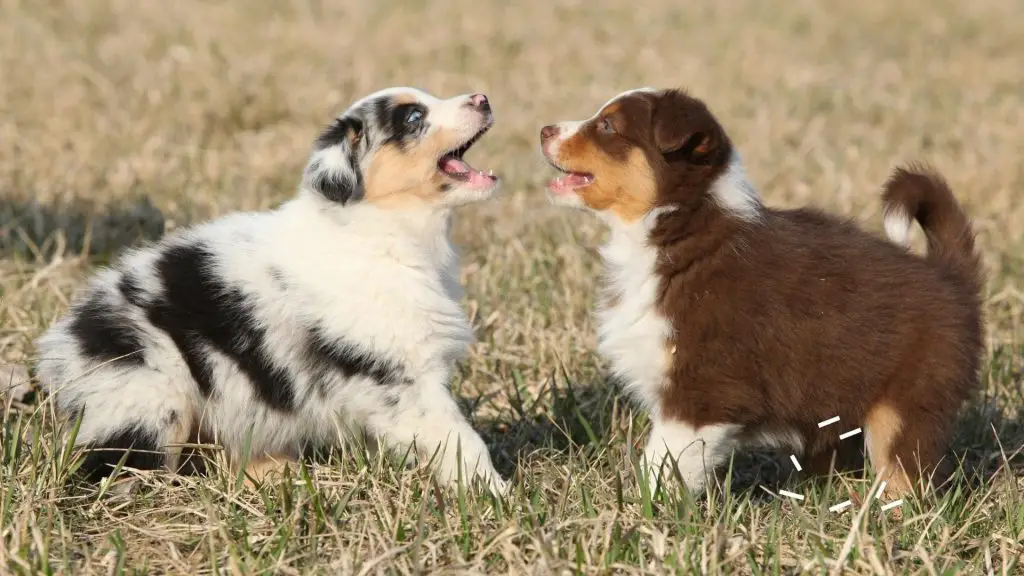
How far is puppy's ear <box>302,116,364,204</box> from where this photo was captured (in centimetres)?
445

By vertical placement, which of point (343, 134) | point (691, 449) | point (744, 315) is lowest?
point (691, 449)

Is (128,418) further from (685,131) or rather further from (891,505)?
(891,505)

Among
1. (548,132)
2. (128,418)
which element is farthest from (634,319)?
(128,418)

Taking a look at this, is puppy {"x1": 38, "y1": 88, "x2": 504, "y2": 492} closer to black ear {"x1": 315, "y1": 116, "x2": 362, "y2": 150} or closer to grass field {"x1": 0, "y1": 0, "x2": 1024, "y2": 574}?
black ear {"x1": 315, "y1": 116, "x2": 362, "y2": 150}

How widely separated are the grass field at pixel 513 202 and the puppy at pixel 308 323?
0.16m

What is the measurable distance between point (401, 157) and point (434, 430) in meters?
1.00

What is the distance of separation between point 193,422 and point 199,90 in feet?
20.8

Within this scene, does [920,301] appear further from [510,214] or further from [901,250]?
[510,214]

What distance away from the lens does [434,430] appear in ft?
13.8

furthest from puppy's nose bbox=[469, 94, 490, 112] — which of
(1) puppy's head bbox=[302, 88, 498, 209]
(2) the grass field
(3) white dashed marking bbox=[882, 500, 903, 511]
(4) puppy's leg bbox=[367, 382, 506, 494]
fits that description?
(3) white dashed marking bbox=[882, 500, 903, 511]

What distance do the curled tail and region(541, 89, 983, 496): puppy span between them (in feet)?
0.64

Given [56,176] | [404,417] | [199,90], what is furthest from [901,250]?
[199,90]

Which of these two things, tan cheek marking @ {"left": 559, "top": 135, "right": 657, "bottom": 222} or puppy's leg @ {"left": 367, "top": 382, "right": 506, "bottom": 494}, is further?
tan cheek marking @ {"left": 559, "top": 135, "right": 657, "bottom": 222}

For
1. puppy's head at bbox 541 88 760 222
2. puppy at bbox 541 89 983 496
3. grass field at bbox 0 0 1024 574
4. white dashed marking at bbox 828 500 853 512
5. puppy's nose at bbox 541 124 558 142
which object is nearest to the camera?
grass field at bbox 0 0 1024 574
